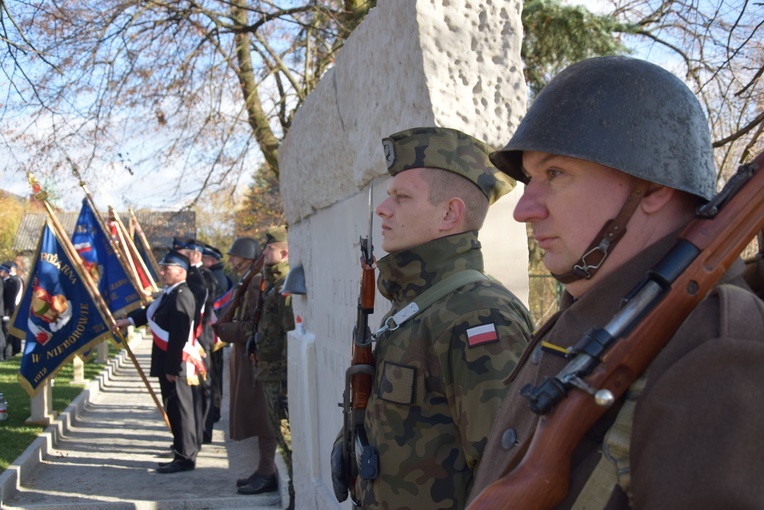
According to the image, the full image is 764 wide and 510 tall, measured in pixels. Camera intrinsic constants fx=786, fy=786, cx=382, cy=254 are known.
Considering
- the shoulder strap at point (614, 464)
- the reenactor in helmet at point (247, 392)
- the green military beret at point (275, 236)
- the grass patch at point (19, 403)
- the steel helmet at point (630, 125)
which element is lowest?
the grass patch at point (19, 403)

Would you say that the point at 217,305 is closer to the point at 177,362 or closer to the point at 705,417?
the point at 177,362

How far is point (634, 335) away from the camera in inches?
43.6

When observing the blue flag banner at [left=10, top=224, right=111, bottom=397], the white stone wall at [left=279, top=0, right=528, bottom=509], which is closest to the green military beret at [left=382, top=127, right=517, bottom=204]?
the white stone wall at [left=279, top=0, right=528, bottom=509]

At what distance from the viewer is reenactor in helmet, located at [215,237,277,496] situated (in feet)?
23.4

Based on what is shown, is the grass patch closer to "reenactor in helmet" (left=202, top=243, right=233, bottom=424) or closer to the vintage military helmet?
"reenactor in helmet" (left=202, top=243, right=233, bottom=424)

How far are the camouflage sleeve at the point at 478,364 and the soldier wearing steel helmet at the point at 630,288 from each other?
1.71ft

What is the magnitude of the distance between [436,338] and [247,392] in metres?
5.52

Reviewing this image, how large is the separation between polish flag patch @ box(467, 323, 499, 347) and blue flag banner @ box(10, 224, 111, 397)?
7243 mm

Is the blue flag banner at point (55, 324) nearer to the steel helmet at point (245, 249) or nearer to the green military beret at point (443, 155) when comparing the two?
the steel helmet at point (245, 249)

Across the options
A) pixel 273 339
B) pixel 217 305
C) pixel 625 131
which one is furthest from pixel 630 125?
pixel 217 305

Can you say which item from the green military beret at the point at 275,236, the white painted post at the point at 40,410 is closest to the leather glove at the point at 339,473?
the green military beret at the point at 275,236

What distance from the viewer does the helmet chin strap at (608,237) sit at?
130 cm

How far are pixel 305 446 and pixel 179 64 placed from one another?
778 cm

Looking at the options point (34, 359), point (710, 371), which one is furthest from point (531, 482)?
point (34, 359)
